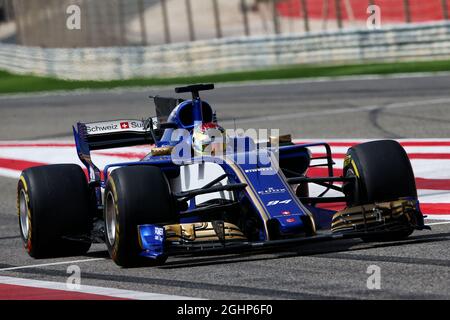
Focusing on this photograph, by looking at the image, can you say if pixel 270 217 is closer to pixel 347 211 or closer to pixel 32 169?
pixel 347 211

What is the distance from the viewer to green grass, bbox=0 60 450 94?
23.2 meters

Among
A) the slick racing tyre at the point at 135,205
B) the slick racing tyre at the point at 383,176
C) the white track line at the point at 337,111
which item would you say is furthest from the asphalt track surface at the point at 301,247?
the slick racing tyre at the point at 383,176

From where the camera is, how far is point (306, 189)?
29.4 feet

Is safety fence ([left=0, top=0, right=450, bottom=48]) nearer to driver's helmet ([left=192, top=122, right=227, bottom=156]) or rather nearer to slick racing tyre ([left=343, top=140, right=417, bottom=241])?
driver's helmet ([left=192, top=122, right=227, bottom=156])

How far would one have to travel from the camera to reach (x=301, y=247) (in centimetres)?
812

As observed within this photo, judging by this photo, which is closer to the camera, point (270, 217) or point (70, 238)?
point (270, 217)

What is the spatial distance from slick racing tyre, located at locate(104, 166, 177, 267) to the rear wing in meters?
2.13

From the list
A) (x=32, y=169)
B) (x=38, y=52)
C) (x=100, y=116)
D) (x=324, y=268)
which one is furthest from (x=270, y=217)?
(x=38, y=52)

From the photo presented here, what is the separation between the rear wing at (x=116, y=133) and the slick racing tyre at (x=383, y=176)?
7.50ft

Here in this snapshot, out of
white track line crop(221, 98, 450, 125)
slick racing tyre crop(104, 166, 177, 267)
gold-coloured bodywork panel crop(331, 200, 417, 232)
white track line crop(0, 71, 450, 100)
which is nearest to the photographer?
slick racing tyre crop(104, 166, 177, 267)

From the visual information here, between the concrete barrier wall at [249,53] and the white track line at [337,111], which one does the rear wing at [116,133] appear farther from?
the concrete barrier wall at [249,53]

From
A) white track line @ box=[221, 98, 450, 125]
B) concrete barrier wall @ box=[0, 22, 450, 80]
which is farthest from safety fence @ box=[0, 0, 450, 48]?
white track line @ box=[221, 98, 450, 125]

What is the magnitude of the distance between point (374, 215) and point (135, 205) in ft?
5.38
